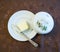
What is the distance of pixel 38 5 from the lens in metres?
0.94

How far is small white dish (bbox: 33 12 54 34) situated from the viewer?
0.84m

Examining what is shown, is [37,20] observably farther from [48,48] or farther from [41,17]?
[48,48]

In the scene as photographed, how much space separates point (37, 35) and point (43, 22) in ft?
0.26

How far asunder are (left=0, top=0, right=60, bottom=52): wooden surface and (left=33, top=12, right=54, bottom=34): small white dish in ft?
0.11

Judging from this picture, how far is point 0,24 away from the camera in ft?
2.99

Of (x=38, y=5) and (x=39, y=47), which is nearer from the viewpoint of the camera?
(x=39, y=47)

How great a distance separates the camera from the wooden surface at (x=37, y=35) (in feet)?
2.78

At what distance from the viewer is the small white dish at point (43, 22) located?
844mm

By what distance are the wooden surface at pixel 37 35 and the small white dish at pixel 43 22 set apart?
3 cm

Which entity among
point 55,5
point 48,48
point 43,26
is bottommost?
point 48,48

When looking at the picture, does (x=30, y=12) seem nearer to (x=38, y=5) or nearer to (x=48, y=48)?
(x=38, y=5)

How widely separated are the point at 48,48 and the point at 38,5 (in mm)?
268

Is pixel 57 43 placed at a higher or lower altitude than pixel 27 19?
lower

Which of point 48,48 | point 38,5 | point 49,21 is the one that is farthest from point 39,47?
point 38,5
